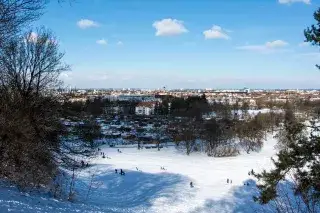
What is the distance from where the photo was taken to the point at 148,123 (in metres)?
116

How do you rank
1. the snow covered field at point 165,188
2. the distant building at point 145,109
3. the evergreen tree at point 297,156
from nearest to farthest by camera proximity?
the evergreen tree at point 297,156 → the snow covered field at point 165,188 → the distant building at point 145,109

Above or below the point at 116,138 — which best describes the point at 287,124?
above

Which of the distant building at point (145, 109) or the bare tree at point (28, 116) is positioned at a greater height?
the bare tree at point (28, 116)

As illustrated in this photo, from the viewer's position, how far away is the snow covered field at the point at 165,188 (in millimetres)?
15914

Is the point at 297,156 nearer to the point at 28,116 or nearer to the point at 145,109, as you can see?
the point at 28,116

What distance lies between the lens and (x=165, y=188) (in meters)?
35.9

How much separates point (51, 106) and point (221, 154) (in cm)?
5364

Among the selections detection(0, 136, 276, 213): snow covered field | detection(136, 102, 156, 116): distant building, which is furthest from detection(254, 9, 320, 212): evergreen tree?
detection(136, 102, 156, 116): distant building

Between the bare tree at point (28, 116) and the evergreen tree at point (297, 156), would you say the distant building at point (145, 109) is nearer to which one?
the bare tree at point (28, 116)

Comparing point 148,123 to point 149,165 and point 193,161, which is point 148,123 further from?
point 149,165

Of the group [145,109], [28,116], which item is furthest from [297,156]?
[145,109]

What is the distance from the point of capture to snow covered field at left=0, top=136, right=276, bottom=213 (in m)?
15.9

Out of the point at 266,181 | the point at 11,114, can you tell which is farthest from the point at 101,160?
the point at 266,181

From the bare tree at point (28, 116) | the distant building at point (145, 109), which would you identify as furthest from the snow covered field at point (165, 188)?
the distant building at point (145, 109)
